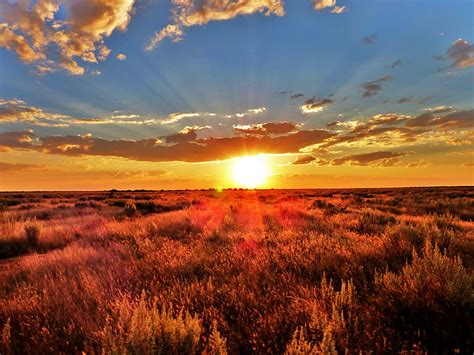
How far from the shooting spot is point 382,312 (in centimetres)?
355

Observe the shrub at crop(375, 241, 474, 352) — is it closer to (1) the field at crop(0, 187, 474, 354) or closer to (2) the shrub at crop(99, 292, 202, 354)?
(1) the field at crop(0, 187, 474, 354)

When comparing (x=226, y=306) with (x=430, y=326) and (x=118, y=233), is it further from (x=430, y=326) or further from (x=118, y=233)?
(x=118, y=233)

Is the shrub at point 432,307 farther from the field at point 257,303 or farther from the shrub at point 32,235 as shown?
the shrub at point 32,235

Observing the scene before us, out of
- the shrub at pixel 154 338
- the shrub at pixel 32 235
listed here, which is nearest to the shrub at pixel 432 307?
the shrub at pixel 154 338

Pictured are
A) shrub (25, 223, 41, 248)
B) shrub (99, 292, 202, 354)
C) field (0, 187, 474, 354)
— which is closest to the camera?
shrub (99, 292, 202, 354)

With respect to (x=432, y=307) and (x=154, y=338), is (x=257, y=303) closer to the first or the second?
(x=154, y=338)

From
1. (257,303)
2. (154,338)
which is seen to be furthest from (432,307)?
(154,338)

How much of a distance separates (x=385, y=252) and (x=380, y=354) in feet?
11.6

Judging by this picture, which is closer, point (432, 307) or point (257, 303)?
point (432, 307)

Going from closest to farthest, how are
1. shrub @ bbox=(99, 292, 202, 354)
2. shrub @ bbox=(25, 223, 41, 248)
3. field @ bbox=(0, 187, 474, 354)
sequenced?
shrub @ bbox=(99, 292, 202, 354)
field @ bbox=(0, 187, 474, 354)
shrub @ bbox=(25, 223, 41, 248)

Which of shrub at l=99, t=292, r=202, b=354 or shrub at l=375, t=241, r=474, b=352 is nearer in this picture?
shrub at l=99, t=292, r=202, b=354

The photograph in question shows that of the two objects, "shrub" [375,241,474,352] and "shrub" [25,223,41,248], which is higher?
"shrub" [375,241,474,352]

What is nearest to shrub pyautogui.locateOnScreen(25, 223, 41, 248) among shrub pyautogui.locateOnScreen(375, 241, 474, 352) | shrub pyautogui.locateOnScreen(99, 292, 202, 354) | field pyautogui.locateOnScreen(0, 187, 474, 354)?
field pyautogui.locateOnScreen(0, 187, 474, 354)

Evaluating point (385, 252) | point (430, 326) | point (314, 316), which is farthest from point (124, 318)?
point (385, 252)
